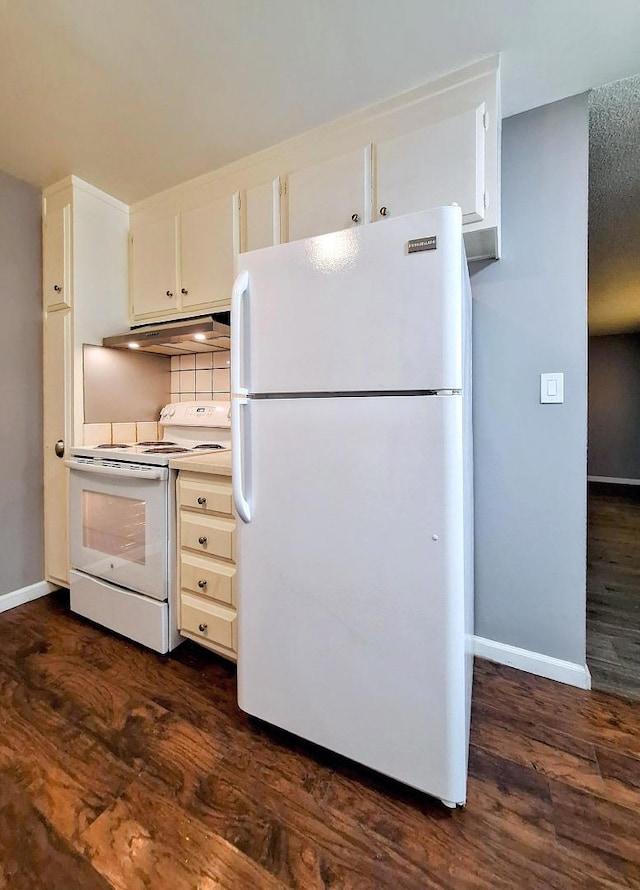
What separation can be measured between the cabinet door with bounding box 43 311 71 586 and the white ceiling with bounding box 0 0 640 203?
2.89 ft

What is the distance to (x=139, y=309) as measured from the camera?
7.43 ft

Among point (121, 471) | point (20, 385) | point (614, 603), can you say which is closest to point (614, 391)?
point (614, 603)

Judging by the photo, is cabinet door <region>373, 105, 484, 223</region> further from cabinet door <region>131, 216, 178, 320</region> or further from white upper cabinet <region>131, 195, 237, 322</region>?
cabinet door <region>131, 216, 178, 320</region>

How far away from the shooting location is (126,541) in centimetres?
179

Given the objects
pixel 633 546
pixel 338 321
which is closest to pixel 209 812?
pixel 338 321

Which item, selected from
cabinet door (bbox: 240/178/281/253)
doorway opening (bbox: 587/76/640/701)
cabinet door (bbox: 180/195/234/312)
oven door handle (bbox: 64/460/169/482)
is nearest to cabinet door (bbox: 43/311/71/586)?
oven door handle (bbox: 64/460/169/482)

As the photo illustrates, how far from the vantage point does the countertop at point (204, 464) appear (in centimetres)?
152

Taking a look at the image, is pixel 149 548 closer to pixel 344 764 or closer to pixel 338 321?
pixel 344 764

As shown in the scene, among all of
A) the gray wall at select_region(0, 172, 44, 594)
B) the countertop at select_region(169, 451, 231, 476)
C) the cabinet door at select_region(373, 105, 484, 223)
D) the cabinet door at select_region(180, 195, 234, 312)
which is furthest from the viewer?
the gray wall at select_region(0, 172, 44, 594)

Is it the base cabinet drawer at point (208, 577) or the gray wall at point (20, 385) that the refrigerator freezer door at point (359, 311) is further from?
the gray wall at point (20, 385)

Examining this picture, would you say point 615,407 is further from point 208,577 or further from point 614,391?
point 208,577

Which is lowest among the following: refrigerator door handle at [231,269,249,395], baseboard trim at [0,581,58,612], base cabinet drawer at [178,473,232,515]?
baseboard trim at [0,581,58,612]

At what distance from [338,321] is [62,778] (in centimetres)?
156

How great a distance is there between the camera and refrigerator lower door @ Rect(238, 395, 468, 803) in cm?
98
